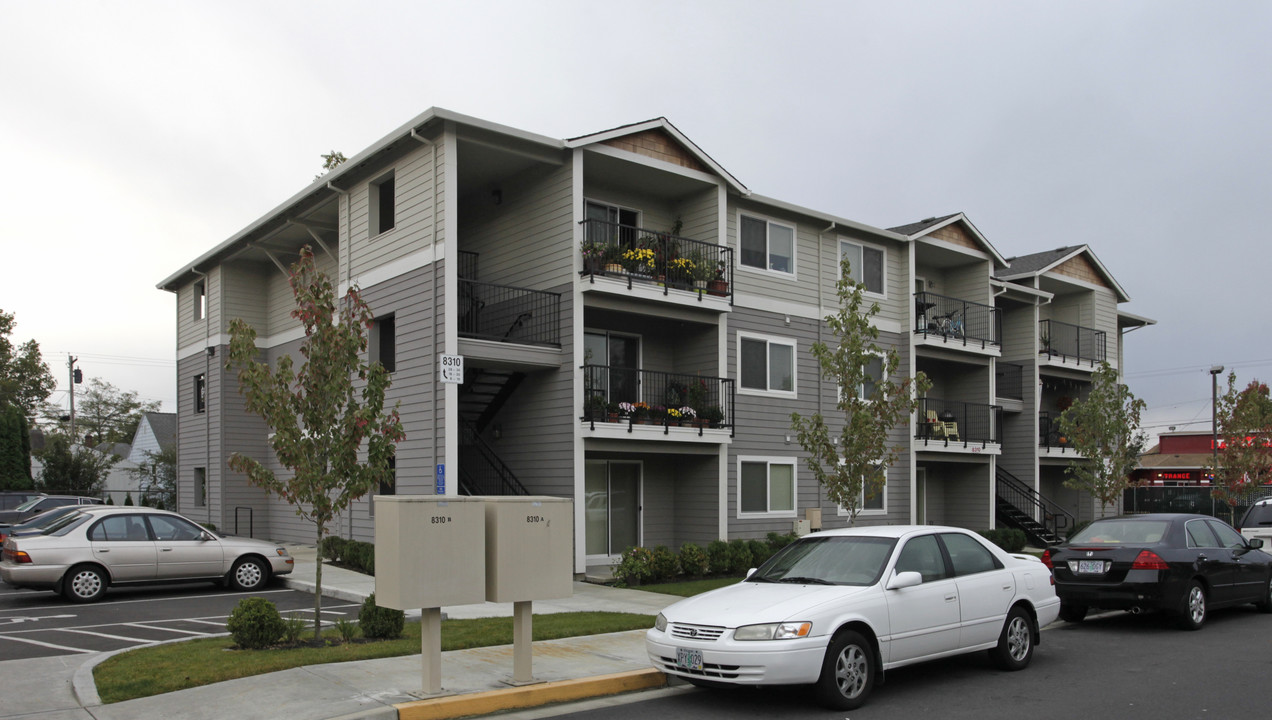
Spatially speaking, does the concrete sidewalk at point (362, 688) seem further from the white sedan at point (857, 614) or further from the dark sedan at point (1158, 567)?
the dark sedan at point (1158, 567)

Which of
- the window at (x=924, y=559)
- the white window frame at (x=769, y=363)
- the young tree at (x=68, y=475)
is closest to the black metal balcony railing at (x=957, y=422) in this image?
the white window frame at (x=769, y=363)

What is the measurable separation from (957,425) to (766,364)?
7.44 meters

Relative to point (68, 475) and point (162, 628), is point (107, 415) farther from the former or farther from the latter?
point (162, 628)

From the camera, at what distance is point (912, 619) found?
339 inches

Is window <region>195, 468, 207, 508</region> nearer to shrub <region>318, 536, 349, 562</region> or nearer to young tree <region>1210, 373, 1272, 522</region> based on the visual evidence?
shrub <region>318, 536, 349, 562</region>

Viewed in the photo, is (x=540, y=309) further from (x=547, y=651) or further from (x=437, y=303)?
(x=547, y=651)

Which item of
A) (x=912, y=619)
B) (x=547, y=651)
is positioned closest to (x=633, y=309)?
(x=547, y=651)

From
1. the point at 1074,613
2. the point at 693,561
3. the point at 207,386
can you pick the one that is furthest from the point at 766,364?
the point at 207,386

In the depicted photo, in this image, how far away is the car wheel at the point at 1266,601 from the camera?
13727mm

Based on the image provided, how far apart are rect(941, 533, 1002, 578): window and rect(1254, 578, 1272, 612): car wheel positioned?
6.65 meters

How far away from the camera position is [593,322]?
2059cm

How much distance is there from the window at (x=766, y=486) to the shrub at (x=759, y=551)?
1.57 m

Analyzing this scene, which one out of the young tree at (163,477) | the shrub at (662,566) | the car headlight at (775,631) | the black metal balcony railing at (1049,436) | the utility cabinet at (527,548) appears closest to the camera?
the car headlight at (775,631)

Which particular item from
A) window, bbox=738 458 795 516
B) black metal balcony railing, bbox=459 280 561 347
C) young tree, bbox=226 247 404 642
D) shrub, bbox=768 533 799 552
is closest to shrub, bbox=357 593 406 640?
young tree, bbox=226 247 404 642
